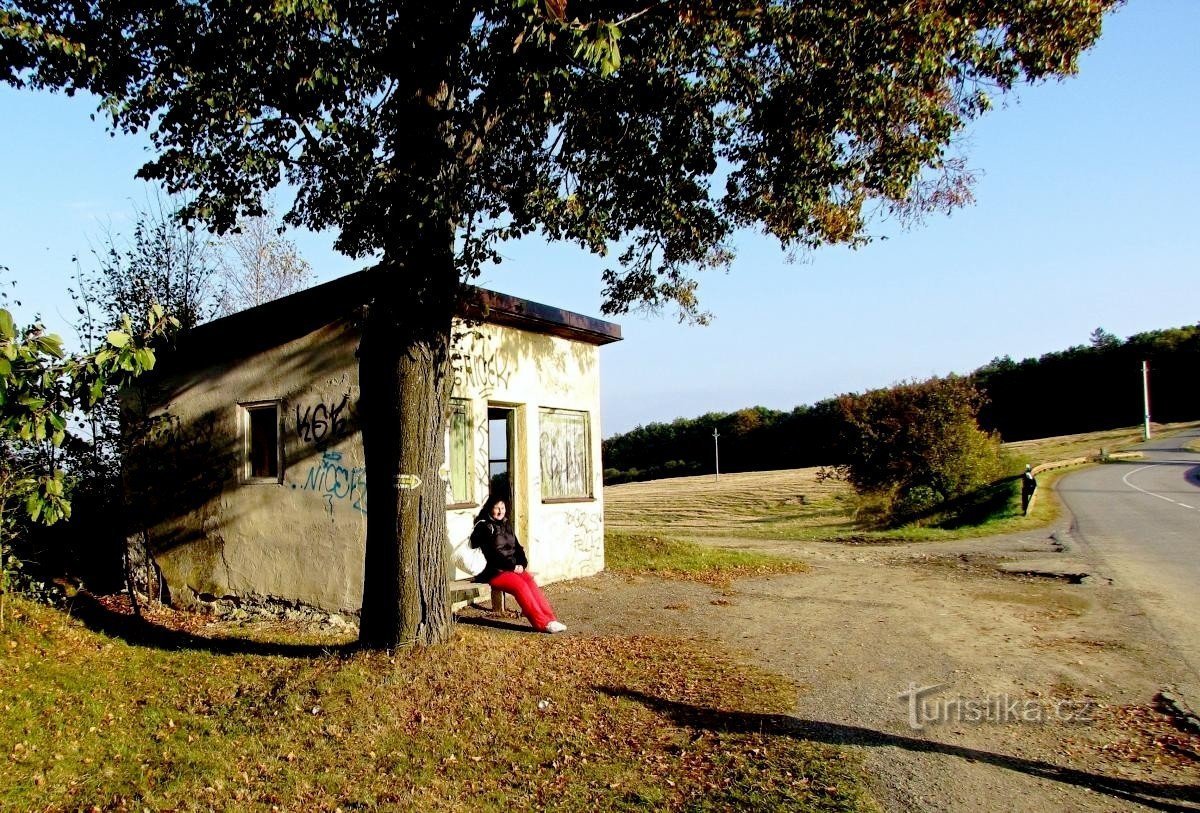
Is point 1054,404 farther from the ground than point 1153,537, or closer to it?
farther from the ground

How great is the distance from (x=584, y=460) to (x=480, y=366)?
276 centimetres

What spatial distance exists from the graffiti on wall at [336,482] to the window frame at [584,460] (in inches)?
109

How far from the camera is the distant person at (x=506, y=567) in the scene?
8195 millimetres

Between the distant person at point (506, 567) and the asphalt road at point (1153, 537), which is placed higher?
the distant person at point (506, 567)

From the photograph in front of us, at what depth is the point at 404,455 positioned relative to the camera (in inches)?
262

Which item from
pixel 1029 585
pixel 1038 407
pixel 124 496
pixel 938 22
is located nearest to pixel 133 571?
pixel 124 496

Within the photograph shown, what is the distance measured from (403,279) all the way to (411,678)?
125 inches

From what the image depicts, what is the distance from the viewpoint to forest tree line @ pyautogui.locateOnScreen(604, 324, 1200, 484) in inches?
2370

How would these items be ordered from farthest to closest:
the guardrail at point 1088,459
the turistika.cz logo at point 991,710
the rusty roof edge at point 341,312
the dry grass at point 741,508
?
the guardrail at point 1088,459 < the dry grass at point 741,508 < the rusty roof edge at point 341,312 < the turistika.cz logo at point 991,710

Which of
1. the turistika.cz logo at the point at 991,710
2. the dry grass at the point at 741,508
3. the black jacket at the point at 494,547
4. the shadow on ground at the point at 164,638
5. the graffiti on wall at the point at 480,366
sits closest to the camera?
the turistika.cz logo at the point at 991,710

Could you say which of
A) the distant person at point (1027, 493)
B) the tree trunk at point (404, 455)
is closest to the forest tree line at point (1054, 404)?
the distant person at point (1027, 493)

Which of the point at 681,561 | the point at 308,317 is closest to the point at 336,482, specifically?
the point at 308,317

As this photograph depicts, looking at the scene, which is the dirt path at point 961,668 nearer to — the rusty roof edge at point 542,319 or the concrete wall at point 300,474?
the concrete wall at point 300,474

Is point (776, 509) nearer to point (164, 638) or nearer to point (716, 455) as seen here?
point (716, 455)
